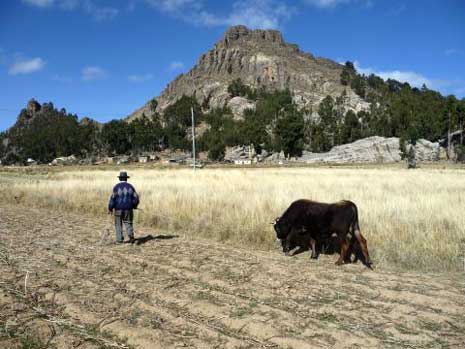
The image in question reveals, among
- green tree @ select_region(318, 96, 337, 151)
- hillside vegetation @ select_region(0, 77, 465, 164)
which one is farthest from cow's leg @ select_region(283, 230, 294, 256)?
green tree @ select_region(318, 96, 337, 151)

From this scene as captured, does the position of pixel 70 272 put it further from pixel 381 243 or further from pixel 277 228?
pixel 381 243

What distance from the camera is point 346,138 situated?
353 ft

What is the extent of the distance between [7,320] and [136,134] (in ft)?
411

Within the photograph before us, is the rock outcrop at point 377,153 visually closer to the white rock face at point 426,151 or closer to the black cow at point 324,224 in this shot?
the white rock face at point 426,151

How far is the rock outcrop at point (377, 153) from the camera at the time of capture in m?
79.4

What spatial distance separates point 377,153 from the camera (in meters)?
81.7

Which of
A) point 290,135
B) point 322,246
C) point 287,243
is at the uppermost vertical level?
point 290,135

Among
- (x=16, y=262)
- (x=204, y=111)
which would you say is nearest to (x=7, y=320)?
(x=16, y=262)

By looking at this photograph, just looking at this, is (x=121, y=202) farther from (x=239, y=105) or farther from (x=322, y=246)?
(x=239, y=105)

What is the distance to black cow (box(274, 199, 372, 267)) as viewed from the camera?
28.7ft

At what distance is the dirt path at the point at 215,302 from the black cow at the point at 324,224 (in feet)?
1.41

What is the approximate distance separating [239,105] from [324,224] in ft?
554

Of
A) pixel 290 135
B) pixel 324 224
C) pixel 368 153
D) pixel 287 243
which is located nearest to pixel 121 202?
pixel 287 243

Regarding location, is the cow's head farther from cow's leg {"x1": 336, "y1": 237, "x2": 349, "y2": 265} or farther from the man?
the man
